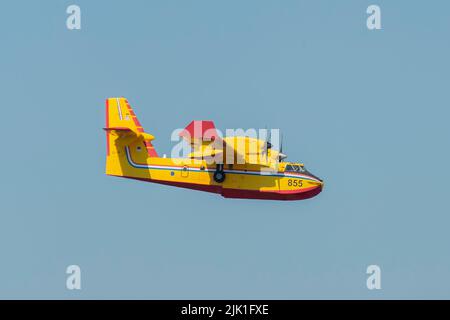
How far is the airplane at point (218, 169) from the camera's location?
1876 inches

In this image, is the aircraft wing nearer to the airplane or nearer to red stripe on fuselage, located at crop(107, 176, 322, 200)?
the airplane

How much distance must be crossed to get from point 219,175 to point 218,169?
28cm

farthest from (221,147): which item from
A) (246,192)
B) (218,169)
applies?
(246,192)

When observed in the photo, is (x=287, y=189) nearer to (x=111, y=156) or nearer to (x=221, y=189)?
(x=221, y=189)

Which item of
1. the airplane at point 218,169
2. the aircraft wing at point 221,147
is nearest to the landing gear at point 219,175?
the airplane at point 218,169

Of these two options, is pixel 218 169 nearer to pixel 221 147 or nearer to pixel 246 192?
pixel 221 147

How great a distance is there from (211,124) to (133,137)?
526 cm

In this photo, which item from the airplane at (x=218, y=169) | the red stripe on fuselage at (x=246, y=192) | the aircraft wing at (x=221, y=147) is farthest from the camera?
the red stripe on fuselage at (x=246, y=192)

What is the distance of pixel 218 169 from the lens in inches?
1879

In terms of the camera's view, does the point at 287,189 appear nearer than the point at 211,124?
No

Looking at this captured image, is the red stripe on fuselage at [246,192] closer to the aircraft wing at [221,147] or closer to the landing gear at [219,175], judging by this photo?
the landing gear at [219,175]

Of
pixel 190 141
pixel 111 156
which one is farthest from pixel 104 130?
pixel 190 141

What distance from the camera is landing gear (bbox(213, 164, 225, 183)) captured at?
47688mm

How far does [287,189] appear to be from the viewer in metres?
48.0
